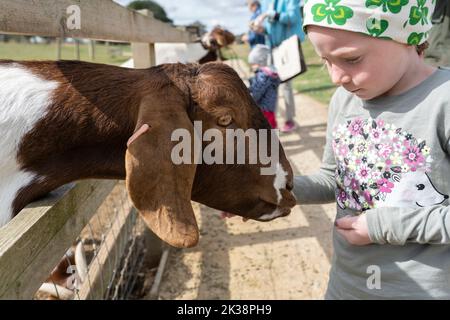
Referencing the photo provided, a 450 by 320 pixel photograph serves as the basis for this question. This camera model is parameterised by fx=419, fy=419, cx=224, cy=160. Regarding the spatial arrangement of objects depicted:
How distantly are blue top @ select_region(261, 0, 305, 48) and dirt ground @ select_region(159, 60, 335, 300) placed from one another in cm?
273

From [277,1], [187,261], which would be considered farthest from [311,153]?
[187,261]

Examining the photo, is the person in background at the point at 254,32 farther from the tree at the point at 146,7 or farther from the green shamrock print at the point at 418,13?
the green shamrock print at the point at 418,13

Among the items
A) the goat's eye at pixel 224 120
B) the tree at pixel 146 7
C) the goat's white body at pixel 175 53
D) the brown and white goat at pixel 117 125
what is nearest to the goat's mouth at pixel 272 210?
the brown and white goat at pixel 117 125

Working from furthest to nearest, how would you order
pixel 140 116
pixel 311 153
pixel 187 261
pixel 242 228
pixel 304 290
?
pixel 311 153 < pixel 242 228 < pixel 187 261 < pixel 304 290 < pixel 140 116

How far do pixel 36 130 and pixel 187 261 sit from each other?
2655 mm

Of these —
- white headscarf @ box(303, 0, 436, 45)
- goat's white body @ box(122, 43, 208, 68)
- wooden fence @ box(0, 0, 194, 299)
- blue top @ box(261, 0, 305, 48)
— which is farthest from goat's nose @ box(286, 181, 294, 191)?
goat's white body @ box(122, 43, 208, 68)

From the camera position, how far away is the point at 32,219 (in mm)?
1372

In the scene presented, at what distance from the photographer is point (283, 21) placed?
6156mm

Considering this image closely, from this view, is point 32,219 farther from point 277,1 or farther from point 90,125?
point 277,1

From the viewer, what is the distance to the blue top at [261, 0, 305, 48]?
20.1 feet

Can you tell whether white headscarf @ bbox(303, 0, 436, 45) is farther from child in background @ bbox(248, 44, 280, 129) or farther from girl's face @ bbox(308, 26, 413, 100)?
child in background @ bbox(248, 44, 280, 129)

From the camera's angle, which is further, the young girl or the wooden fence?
the young girl

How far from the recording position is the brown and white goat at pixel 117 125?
4.88 feet
